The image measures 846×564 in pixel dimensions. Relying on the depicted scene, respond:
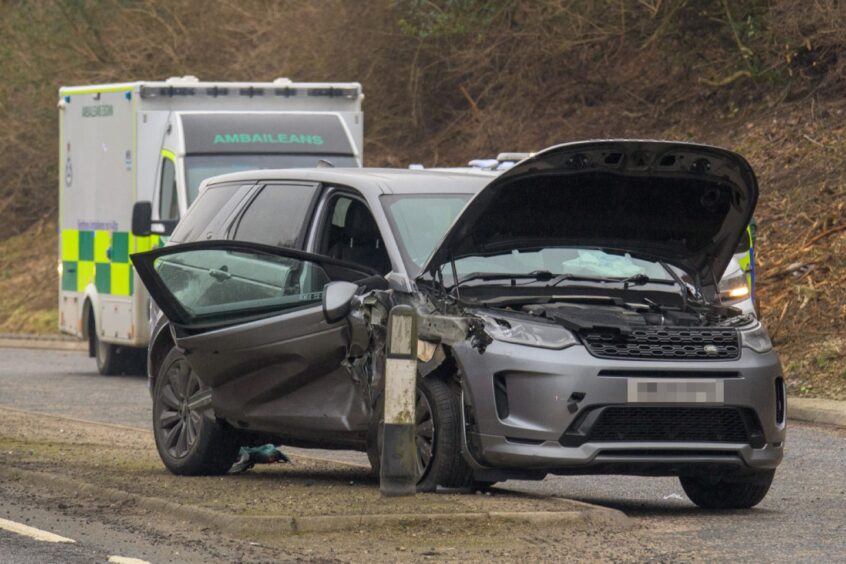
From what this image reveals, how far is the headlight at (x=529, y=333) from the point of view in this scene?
28.7ft

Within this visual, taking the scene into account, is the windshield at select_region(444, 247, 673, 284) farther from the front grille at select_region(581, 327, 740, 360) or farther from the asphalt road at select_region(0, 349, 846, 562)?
the asphalt road at select_region(0, 349, 846, 562)

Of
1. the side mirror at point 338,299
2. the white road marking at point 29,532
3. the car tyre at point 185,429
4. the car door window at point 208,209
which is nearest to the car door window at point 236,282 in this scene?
the side mirror at point 338,299

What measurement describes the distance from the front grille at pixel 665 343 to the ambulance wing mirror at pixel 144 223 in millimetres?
9804

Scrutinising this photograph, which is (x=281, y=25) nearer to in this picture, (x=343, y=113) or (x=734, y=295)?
(x=343, y=113)

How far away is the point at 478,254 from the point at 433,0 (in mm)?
19384

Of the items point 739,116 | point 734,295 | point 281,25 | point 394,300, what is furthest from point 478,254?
point 281,25

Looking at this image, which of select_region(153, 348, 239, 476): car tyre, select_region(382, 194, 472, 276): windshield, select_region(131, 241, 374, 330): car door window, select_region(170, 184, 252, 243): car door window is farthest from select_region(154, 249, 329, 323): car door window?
select_region(170, 184, 252, 243): car door window

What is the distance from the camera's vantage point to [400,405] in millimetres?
8828

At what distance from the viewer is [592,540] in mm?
8000

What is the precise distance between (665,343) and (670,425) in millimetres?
396

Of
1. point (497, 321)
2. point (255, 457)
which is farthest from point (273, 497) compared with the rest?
point (255, 457)

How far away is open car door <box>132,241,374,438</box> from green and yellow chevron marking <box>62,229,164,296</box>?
8.61 m

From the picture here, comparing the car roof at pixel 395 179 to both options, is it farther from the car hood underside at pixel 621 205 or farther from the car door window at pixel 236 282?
the car door window at pixel 236 282

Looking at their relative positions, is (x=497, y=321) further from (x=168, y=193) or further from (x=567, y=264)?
(x=168, y=193)
